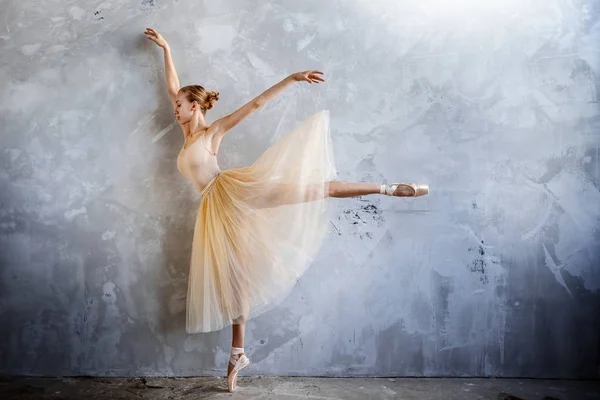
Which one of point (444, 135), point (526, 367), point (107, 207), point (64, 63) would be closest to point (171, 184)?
point (107, 207)

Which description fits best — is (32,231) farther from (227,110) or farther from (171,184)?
(227,110)

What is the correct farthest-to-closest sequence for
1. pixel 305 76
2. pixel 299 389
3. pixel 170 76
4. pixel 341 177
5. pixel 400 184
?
pixel 341 177
pixel 170 76
pixel 299 389
pixel 400 184
pixel 305 76

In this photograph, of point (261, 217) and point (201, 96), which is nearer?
point (261, 217)

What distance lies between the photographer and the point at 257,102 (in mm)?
3227

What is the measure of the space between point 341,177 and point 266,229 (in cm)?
71

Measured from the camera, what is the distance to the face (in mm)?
3367

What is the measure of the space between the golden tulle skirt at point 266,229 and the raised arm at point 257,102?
24cm

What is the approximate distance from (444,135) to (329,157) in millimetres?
934

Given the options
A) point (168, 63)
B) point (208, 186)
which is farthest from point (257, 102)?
point (168, 63)

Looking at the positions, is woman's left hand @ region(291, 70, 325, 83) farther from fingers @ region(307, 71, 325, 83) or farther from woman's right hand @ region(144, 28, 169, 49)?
woman's right hand @ region(144, 28, 169, 49)

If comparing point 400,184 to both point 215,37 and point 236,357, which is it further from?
point 215,37

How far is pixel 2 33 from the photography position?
3.58 metres

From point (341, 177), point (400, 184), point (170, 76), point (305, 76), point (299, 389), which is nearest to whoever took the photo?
point (305, 76)

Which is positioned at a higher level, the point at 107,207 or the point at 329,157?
the point at 329,157
